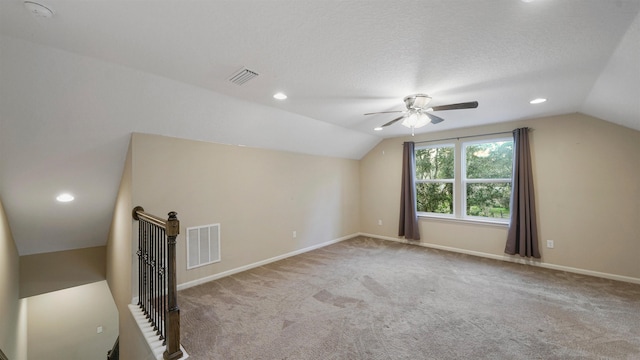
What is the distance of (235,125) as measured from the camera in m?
3.33

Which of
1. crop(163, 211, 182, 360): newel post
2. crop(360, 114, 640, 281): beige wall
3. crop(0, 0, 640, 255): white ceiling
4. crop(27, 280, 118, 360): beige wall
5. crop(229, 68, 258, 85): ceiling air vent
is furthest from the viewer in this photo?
crop(27, 280, 118, 360): beige wall

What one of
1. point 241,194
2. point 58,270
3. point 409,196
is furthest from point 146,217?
point 409,196

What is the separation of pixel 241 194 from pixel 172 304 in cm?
198

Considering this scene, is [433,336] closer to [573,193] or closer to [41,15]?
[573,193]

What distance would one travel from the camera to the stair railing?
1960 millimetres

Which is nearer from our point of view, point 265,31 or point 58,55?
point 265,31

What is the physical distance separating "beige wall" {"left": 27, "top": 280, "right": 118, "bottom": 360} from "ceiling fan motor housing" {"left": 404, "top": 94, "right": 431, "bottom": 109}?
627 cm

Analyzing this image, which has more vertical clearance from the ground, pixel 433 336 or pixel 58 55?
pixel 58 55

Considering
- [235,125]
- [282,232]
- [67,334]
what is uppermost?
[235,125]

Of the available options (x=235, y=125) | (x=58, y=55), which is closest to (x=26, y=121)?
(x=58, y=55)

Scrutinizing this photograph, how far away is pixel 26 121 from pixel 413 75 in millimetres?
3504

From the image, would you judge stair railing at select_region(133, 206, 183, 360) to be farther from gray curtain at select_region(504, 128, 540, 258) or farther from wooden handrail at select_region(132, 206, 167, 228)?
gray curtain at select_region(504, 128, 540, 258)

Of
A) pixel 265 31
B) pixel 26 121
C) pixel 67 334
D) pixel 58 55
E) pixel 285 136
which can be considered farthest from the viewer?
pixel 67 334

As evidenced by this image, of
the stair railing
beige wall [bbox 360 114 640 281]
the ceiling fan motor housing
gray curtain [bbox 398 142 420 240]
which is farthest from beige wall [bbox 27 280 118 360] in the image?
beige wall [bbox 360 114 640 281]
